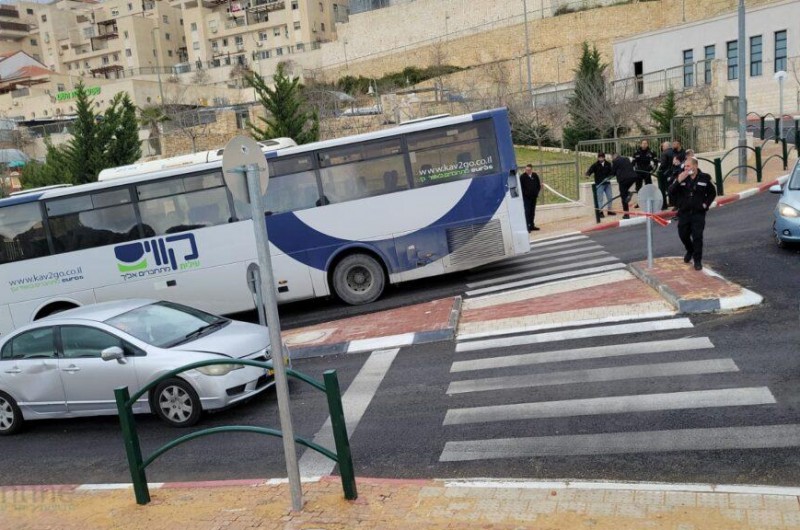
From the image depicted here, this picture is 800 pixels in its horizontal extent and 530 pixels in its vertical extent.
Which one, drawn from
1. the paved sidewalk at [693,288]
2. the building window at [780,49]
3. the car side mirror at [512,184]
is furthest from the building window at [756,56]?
the paved sidewalk at [693,288]

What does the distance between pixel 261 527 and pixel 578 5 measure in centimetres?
7907

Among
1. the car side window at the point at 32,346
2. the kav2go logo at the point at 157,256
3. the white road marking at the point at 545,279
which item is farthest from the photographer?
the kav2go logo at the point at 157,256

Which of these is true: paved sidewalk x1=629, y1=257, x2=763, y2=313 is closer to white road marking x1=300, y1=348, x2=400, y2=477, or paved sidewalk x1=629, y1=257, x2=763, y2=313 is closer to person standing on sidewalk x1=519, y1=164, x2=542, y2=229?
white road marking x1=300, y1=348, x2=400, y2=477

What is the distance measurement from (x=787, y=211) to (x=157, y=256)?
12220 millimetres

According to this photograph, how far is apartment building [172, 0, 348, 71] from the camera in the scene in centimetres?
10088

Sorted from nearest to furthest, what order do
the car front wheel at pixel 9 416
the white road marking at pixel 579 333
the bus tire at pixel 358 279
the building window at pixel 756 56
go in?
the car front wheel at pixel 9 416 < the white road marking at pixel 579 333 < the bus tire at pixel 358 279 < the building window at pixel 756 56

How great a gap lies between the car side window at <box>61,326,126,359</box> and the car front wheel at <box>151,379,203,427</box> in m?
0.84

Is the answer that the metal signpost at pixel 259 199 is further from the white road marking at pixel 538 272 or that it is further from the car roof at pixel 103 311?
the white road marking at pixel 538 272

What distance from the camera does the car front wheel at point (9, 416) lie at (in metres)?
9.37

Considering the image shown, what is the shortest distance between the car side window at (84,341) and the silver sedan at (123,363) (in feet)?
0.04

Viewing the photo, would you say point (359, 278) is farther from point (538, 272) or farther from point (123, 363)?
point (123, 363)

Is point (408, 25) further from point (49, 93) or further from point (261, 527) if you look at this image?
point (261, 527)

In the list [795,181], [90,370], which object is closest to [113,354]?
[90,370]

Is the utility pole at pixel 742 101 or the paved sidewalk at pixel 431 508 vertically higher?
the utility pole at pixel 742 101
